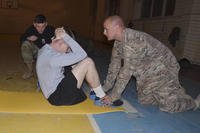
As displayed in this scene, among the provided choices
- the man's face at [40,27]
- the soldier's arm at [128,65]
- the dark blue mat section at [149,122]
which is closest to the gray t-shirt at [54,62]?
the soldier's arm at [128,65]

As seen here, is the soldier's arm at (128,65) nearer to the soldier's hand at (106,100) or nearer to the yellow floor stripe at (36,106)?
the soldier's hand at (106,100)

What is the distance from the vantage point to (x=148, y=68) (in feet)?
9.30

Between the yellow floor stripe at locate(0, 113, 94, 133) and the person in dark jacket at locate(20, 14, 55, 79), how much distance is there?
5.25ft

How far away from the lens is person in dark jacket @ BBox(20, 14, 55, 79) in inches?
149

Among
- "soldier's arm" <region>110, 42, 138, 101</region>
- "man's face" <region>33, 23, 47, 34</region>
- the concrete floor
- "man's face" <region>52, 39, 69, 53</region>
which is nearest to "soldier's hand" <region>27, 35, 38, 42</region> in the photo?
"man's face" <region>33, 23, 47, 34</region>

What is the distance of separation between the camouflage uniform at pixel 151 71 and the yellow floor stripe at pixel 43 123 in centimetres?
54

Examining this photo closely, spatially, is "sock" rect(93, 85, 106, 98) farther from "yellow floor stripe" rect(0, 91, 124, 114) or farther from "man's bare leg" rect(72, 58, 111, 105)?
"yellow floor stripe" rect(0, 91, 124, 114)

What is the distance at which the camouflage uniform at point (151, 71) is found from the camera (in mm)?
2674

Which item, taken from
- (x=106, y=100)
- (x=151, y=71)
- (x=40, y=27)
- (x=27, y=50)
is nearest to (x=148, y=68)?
(x=151, y=71)

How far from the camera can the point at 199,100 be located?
300 centimetres

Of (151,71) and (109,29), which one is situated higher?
(109,29)

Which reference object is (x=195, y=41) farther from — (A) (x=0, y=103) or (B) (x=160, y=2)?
(A) (x=0, y=103)

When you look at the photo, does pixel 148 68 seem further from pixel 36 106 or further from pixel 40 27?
pixel 40 27

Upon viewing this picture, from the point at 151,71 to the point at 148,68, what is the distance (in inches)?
1.8
